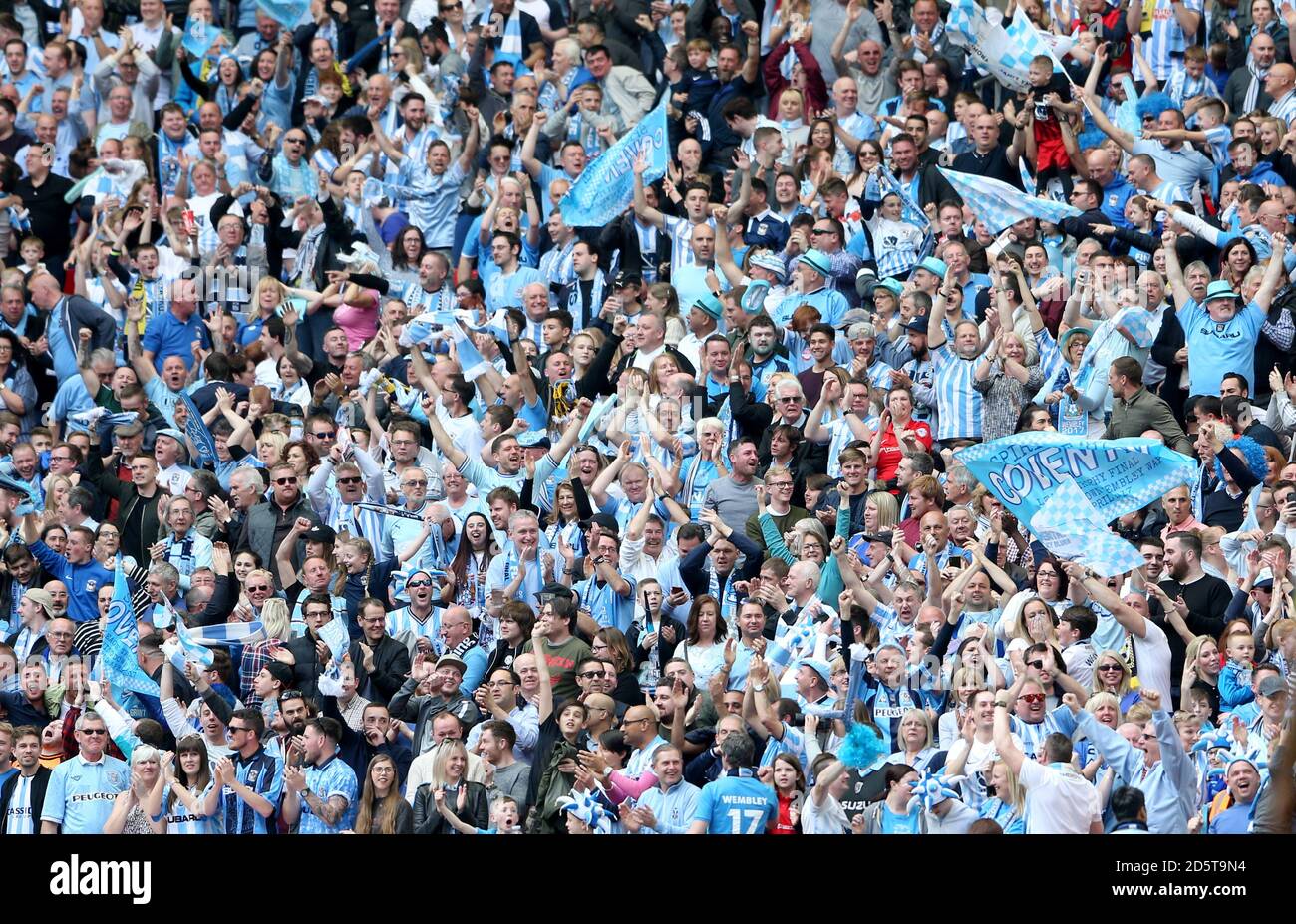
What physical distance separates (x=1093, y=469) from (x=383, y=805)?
408cm

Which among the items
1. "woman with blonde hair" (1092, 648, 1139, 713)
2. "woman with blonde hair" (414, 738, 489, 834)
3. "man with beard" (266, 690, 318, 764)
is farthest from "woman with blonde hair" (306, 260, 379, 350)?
"woman with blonde hair" (1092, 648, 1139, 713)

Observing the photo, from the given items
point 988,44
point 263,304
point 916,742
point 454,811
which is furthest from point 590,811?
point 988,44

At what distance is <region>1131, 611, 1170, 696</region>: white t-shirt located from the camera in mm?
13602

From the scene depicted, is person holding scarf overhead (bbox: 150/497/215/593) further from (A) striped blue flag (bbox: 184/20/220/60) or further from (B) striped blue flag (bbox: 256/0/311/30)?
(B) striped blue flag (bbox: 256/0/311/30)

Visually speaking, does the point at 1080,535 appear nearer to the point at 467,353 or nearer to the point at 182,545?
the point at 467,353

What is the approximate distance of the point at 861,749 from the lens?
44.9ft

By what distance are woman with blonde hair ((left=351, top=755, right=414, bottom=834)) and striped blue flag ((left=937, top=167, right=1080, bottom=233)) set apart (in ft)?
19.7

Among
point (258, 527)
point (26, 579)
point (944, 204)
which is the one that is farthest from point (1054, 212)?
point (26, 579)

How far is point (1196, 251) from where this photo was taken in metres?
17.3

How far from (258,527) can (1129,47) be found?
24.2 feet

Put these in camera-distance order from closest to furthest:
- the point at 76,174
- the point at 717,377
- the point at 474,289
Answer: the point at 717,377 < the point at 474,289 < the point at 76,174

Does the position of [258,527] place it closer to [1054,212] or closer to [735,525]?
[735,525]

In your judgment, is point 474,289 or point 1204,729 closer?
point 1204,729

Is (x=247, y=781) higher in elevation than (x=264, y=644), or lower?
lower
